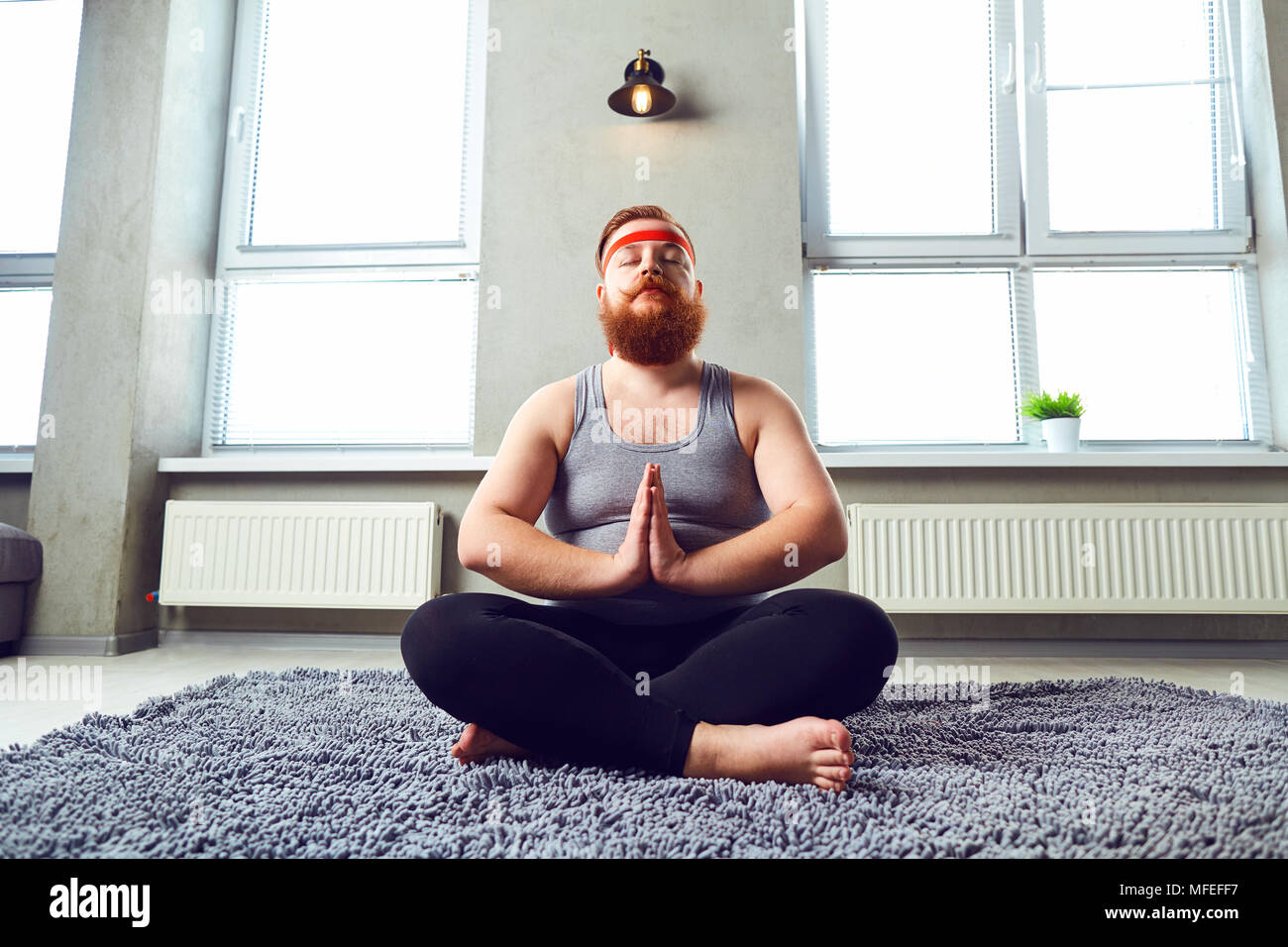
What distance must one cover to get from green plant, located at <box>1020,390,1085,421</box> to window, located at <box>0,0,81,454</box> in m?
3.88

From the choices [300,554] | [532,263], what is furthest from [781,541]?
[300,554]

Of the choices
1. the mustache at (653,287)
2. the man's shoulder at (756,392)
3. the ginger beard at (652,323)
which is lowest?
the man's shoulder at (756,392)

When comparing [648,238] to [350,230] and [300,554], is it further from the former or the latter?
[350,230]

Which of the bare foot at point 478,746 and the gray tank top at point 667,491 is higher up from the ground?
the gray tank top at point 667,491

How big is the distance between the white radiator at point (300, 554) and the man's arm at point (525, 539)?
140 cm

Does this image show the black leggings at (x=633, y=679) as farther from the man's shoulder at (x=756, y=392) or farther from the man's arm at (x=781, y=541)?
the man's shoulder at (x=756, y=392)

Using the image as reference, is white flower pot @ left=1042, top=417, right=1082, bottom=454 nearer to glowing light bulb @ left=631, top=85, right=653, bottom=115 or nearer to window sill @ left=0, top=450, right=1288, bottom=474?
window sill @ left=0, top=450, right=1288, bottom=474

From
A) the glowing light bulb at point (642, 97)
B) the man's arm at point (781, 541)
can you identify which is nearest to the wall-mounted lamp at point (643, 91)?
the glowing light bulb at point (642, 97)

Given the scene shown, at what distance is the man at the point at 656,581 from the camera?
3.07 feet

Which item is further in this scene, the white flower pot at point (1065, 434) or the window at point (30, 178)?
the window at point (30, 178)

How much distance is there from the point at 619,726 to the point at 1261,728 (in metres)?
1.16

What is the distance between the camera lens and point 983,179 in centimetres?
276

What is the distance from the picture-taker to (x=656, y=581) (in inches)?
41.8
